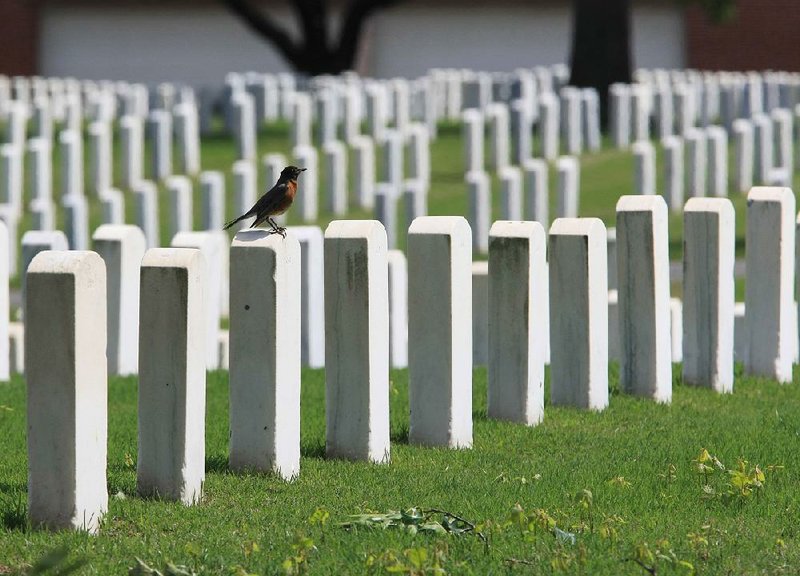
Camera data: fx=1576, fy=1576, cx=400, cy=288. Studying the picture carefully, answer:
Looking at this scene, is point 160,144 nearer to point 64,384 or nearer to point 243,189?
point 243,189

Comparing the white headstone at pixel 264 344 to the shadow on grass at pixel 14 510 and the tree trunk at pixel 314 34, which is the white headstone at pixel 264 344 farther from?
the tree trunk at pixel 314 34

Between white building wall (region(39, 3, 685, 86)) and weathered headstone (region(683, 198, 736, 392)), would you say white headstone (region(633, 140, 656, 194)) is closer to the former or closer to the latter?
weathered headstone (region(683, 198, 736, 392))

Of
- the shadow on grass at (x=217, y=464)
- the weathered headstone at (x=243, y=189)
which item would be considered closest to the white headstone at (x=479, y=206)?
the weathered headstone at (x=243, y=189)

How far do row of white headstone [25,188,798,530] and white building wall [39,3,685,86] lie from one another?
34591 mm

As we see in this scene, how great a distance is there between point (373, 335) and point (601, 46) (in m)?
22.6

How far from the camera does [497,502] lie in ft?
16.7

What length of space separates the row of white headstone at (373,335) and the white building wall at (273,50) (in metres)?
34.6

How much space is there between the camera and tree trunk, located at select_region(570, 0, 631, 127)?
27.5 m

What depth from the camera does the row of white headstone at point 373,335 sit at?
4.75 m

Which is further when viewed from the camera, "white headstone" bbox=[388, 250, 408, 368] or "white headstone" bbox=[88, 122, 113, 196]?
"white headstone" bbox=[88, 122, 113, 196]

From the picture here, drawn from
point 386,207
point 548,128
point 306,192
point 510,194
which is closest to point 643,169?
point 510,194

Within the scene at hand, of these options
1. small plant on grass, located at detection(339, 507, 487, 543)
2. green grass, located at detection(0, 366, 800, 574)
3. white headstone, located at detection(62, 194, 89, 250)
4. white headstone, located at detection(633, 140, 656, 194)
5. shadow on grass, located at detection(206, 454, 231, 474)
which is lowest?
green grass, located at detection(0, 366, 800, 574)

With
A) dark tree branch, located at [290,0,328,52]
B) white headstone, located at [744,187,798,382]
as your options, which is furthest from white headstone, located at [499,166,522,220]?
dark tree branch, located at [290,0,328,52]

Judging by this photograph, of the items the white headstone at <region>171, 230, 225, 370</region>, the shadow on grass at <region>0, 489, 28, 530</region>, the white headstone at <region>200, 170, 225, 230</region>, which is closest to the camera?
the shadow on grass at <region>0, 489, 28, 530</region>
